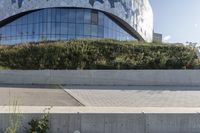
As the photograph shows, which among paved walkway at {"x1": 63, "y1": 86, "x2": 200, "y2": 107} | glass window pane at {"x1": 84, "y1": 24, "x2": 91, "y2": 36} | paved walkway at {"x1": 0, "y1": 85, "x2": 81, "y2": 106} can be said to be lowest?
paved walkway at {"x1": 63, "y1": 86, "x2": 200, "y2": 107}

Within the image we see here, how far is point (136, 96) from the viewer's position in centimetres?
1548

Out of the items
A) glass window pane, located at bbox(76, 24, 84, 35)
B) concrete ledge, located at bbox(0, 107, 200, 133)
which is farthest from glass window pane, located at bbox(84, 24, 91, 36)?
concrete ledge, located at bbox(0, 107, 200, 133)

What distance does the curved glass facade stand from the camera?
1929 inches

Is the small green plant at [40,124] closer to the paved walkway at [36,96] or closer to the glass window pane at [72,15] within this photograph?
the paved walkway at [36,96]

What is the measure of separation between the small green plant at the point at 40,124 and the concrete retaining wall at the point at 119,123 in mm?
215

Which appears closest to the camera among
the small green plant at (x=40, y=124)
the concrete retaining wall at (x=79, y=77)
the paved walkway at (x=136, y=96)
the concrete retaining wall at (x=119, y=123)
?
the small green plant at (x=40, y=124)

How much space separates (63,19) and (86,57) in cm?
2889

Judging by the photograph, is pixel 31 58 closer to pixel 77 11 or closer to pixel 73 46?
pixel 73 46

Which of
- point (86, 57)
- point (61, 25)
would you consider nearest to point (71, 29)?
point (61, 25)

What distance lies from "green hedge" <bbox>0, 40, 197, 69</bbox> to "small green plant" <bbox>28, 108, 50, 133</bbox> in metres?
12.1

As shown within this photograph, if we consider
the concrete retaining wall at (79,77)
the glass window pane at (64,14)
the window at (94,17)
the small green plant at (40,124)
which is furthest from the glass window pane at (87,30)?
the small green plant at (40,124)

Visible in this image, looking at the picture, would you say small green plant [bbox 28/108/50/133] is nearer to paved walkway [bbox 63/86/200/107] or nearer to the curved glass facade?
paved walkway [bbox 63/86/200/107]

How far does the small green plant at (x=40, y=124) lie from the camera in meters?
8.56

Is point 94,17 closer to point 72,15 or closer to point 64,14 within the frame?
point 72,15
